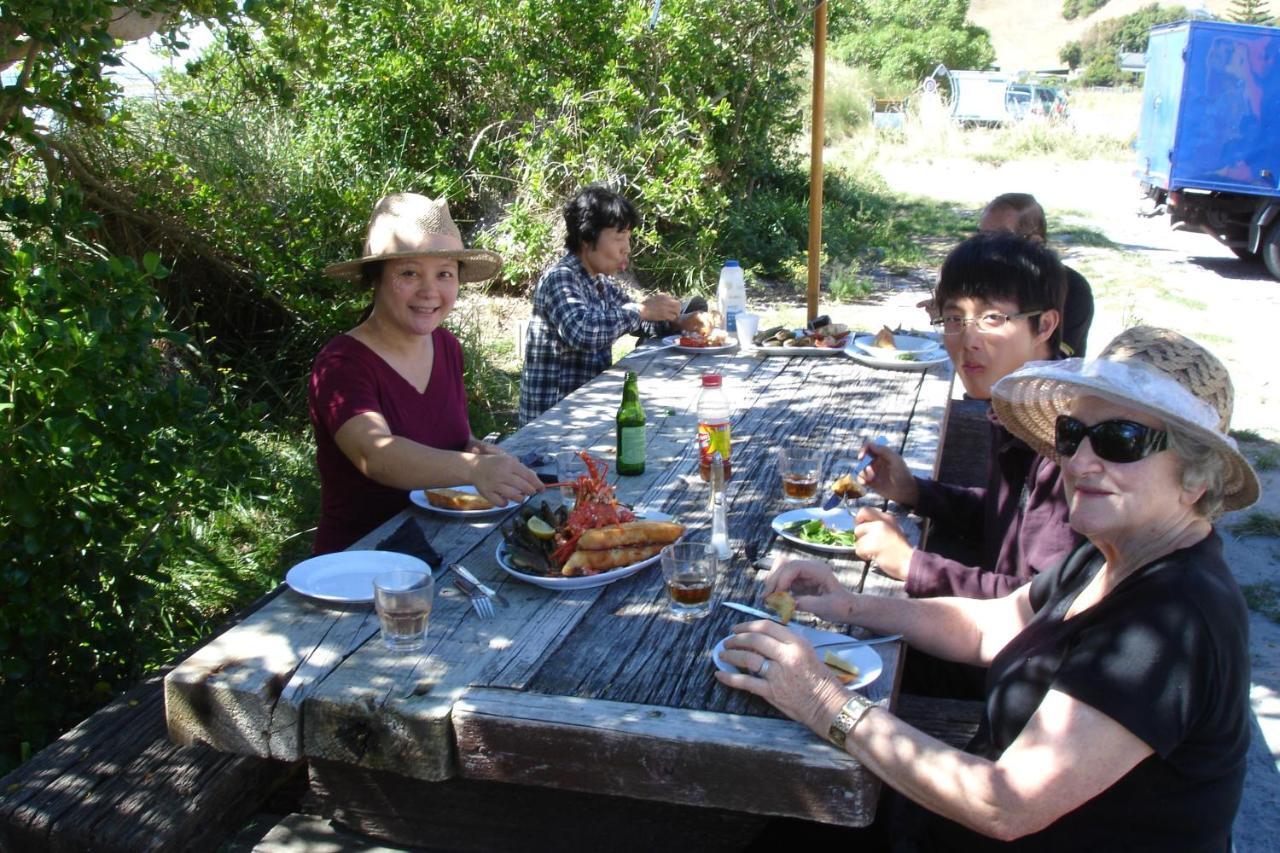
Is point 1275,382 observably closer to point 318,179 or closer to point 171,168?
point 318,179

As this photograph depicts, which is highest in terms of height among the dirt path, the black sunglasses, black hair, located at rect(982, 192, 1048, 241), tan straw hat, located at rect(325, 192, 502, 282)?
tan straw hat, located at rect(325, 192, 502, 282)

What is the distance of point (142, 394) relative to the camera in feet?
11.8

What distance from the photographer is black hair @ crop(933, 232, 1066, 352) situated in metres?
2.92

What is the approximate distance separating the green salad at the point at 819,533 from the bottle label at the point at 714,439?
0.99 feet

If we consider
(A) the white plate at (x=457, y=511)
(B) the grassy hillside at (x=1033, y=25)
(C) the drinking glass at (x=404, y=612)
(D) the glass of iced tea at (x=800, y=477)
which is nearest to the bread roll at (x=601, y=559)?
(C) the drinking glass at (x=404, y=612)

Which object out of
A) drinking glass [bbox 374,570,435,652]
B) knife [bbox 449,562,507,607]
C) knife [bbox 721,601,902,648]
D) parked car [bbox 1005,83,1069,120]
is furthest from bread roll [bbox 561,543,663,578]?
parked car [bbox 1005,83,1069,120]

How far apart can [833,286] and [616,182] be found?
261cm

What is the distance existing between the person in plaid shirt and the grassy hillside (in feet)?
310

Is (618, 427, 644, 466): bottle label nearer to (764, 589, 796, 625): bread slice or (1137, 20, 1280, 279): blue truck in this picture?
(764, 589, 796, 625): bread slice

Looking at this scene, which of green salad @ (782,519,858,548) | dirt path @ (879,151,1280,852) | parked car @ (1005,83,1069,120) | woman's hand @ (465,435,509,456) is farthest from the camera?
parked car @ (1005,83,1069,120)

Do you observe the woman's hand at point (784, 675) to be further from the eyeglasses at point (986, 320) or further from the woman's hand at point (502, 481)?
the eyeglasses at point (986, 320)

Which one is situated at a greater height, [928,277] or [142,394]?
[142,394]

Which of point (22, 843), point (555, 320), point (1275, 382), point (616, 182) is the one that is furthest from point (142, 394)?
point (1275, 382)

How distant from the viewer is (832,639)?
87.8 inches
